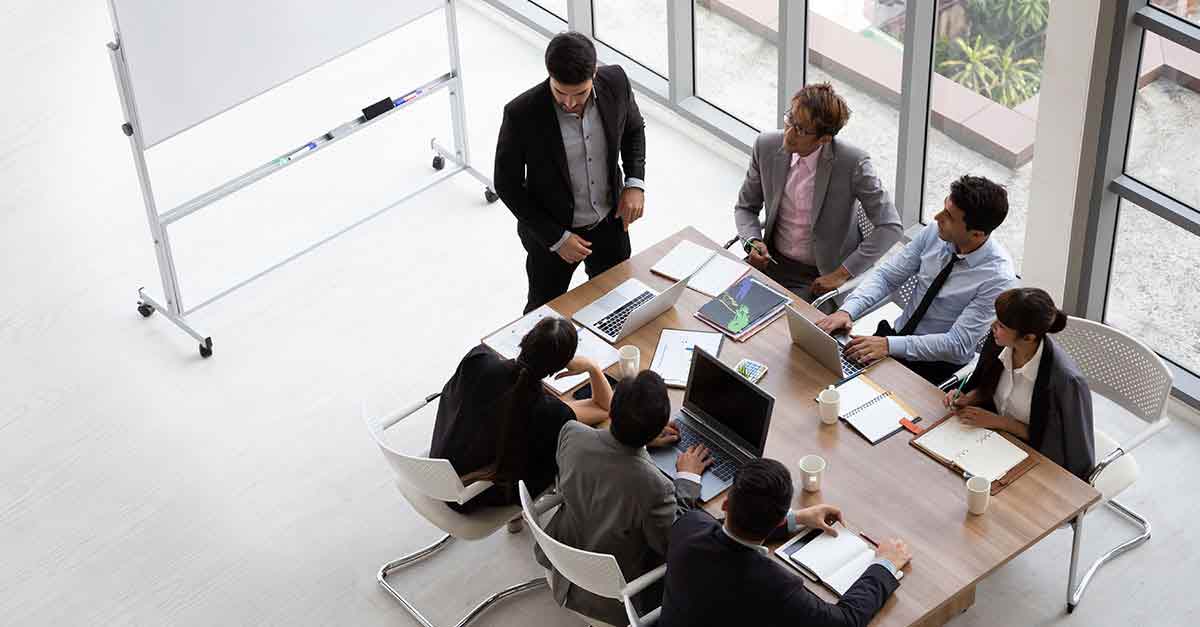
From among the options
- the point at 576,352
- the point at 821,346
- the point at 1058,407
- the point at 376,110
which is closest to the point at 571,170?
the point at 576,352

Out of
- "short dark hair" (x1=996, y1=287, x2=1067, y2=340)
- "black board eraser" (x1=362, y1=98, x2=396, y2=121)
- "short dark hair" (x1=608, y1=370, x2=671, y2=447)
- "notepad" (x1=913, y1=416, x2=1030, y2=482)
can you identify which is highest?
"short dark hair" (x1=996, y1=287, x2=1067, y2=340)

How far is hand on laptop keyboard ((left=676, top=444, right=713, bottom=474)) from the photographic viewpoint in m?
4.90

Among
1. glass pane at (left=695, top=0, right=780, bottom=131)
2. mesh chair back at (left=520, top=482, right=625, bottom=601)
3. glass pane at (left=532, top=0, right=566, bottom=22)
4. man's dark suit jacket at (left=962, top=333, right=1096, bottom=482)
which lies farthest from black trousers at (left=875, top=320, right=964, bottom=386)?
glass pane at (left=532, top=0, right=566, bottom=22)

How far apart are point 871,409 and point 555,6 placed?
4440 mm

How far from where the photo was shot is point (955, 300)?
5.50 meters

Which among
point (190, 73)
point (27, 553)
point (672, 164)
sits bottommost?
point (27, 553)

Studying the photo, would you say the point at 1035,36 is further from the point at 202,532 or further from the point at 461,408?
the point at 202,532

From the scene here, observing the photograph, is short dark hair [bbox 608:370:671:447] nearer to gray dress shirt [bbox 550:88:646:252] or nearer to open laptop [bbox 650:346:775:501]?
open laptop [bbox 650:346:775:501]

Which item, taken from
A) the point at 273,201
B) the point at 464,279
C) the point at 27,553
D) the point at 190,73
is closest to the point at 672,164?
the point at 464,279

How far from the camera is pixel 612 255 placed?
626 cm

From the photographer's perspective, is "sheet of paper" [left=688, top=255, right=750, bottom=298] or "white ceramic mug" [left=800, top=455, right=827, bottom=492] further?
"sheet of paper" [left=688, top=255, right=750, bottom=298]

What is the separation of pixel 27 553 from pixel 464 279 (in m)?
2.40

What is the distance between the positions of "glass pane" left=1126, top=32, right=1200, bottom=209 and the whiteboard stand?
130 inches

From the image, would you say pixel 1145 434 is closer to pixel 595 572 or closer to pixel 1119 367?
pixel 1119 367
